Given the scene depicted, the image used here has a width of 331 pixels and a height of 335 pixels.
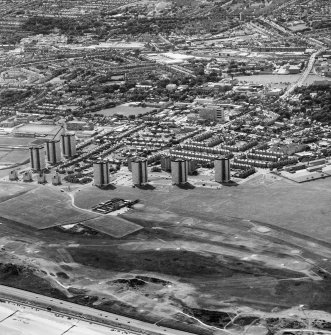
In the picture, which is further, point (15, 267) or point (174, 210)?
point (174, 210)

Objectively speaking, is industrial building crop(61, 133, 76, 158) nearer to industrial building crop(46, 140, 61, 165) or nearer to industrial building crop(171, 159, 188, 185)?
industrial building crop(46, 140, 61, 165)

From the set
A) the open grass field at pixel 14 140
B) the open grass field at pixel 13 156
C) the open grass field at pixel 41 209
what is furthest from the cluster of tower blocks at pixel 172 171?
the open grass field at pixel 14 140

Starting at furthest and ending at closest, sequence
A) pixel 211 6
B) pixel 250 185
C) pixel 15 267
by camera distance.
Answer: pixel 211 6
pixel 250 185
pixel 15 267

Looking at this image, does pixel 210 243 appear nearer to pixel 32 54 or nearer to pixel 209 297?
pixel 209 297

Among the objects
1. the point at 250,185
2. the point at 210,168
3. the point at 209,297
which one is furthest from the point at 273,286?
the point at 210,168

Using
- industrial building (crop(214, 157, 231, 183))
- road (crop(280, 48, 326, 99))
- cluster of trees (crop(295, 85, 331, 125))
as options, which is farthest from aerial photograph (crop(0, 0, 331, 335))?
road (crop(280, 48, 326, 99))

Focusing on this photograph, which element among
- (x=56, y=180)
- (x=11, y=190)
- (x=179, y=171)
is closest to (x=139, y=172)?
(x=179, y=171)

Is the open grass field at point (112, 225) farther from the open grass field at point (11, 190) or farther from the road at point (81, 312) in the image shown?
the road at point (81, 312)
